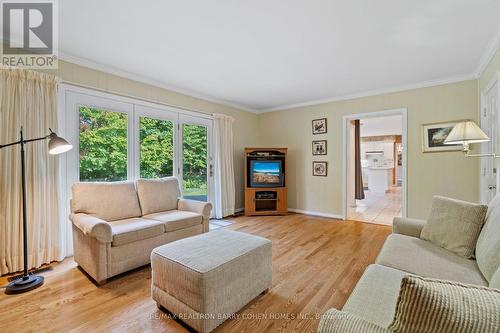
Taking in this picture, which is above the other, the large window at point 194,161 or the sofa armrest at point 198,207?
the large window at point 194,161

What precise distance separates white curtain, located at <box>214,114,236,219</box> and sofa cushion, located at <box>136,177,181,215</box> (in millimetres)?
1325

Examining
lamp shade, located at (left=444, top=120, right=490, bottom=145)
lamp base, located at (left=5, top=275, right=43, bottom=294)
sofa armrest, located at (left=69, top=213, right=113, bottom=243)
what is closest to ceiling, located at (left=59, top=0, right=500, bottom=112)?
lamp shade, located at (left=444, top=120, right=490, bottom=145)

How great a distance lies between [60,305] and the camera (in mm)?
1861

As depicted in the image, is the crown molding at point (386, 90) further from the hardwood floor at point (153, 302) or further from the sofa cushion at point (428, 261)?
the sofa cushion at point (428, 261)

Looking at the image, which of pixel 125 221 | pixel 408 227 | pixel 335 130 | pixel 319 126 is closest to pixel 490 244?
pixel 408 227

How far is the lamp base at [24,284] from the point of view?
2.03m

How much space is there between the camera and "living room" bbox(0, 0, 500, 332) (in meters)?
1.60

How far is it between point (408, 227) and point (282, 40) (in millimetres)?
2228

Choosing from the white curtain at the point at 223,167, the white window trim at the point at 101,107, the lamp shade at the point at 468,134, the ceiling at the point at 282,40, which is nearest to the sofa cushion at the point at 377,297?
the lamp shade at the point at 468,134

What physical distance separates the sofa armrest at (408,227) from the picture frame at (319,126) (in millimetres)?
2840

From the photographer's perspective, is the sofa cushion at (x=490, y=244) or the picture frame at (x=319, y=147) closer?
the sofa cushion at (x=490, y=244)

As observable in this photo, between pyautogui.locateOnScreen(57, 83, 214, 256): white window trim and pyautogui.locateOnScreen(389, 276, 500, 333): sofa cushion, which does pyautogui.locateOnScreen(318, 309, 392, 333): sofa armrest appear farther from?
pyautogui.locateOnScreen(57, 83, 214, 256): white window trim

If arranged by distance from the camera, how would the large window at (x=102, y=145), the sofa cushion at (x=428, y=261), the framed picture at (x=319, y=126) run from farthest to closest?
the framed picture at (x=319, y=126) < the large window at (x=102, y=145) < the sofa cushion at (x=428, y=261)

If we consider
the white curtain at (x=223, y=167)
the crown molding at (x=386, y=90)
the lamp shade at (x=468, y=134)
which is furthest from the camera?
the white curtain at (x=223, y=167)
